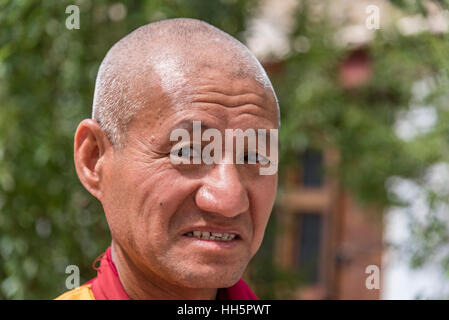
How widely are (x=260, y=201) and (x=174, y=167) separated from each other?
204 mm

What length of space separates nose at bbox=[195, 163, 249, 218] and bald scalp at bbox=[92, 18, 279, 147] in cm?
19

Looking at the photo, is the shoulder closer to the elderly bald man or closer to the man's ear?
the elderly bald man

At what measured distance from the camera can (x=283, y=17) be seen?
3.89 metres

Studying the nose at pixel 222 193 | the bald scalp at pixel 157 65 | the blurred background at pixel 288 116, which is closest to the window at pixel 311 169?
the blurred background at pixel 288 116

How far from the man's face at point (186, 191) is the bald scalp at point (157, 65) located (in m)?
0.02

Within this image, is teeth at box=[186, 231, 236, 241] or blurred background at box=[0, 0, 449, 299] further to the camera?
blurred background at box=[0, 0, 449, 299]

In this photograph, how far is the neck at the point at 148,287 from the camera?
1244 millimetres

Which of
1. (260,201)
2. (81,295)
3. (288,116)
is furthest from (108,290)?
(288,116)

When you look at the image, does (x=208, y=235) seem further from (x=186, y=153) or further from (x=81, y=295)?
(x=81, y=295)

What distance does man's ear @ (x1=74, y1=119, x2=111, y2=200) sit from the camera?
1.24m

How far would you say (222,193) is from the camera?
3.61ft

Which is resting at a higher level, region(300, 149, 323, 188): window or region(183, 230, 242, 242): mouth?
region(300, 149, 323, 188): window

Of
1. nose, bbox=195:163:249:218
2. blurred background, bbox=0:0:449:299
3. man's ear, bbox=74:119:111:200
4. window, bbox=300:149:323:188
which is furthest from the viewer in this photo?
window, bbox=300:149:323:188

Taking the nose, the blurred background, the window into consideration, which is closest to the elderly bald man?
the nose
